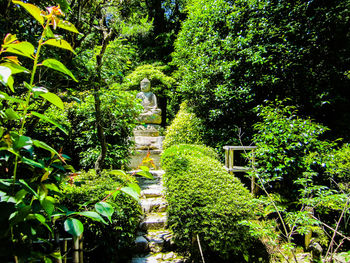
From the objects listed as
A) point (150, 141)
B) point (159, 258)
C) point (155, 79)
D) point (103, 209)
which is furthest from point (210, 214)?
point (155, 79)

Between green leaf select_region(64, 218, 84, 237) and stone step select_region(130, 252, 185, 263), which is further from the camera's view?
stone step select_region(130, 252, 185, 263)

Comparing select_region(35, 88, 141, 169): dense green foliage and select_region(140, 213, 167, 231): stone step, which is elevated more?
select_region(35, 88, 141, 169): dense green foliage

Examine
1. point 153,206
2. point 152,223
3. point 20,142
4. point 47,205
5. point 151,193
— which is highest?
point 20,142

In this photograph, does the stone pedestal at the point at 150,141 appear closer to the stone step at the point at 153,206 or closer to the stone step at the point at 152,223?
the stone step at the point at 153,206

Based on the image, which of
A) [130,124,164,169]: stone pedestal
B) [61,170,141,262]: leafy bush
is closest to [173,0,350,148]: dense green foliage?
[130,124,164,169]: stone pedestal

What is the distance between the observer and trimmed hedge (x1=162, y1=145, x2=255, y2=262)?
2234 mm

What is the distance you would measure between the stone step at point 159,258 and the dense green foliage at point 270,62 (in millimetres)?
3256

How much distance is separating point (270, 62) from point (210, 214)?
13.2 ft

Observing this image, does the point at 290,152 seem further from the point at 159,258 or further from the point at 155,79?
the point at 155,79

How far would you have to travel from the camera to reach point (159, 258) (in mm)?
2564

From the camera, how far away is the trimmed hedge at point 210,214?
88.0 inches

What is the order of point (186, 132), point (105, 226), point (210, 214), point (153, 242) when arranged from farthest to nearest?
point (186, 132), point (153, 242), point (210, 214), point (105, 226)

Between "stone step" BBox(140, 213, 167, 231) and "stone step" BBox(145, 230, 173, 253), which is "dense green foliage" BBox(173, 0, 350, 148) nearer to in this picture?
"stone step" BBox(140, 213, 167, 231)

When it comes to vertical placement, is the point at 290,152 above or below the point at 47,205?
below
